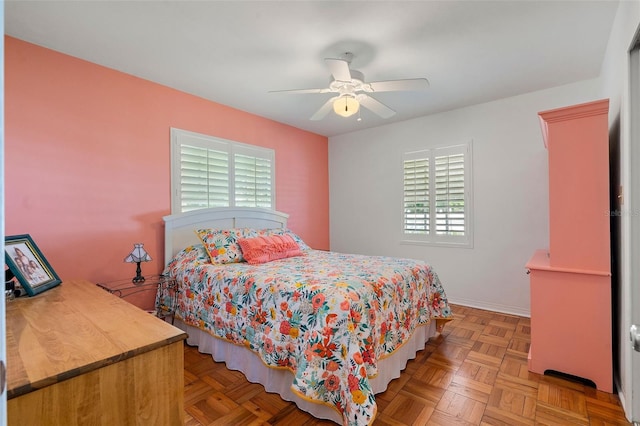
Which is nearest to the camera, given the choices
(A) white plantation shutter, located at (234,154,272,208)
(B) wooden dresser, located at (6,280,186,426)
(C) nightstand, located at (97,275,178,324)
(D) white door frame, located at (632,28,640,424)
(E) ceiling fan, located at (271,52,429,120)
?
(B) wooden dresser, located at (6,280,186,426)

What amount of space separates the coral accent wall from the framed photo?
402 mm

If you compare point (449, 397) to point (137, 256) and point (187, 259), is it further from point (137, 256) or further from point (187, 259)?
point (137, 256)

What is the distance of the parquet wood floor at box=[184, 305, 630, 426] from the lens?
1779 millimetres

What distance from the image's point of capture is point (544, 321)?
87.4 inches

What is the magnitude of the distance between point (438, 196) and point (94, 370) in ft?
12.6

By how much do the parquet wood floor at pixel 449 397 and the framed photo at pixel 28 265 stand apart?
3.63 ft

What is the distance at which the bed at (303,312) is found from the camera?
1.72 metres

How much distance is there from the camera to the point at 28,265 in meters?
1.86

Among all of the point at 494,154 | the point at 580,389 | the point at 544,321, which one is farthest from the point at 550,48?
the point at 580,389

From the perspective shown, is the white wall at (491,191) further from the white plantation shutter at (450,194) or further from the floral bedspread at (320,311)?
the floral bedspread at (320,311)

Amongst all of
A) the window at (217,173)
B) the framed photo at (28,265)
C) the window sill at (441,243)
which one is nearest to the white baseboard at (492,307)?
the window sill at (441,243)

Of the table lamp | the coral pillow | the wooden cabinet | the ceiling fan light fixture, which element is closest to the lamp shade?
the table lamp

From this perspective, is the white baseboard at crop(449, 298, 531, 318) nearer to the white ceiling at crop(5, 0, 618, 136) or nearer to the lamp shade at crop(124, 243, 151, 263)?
the white ceiling at crop(5, 0, 618, 136)

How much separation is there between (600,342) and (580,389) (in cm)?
34
